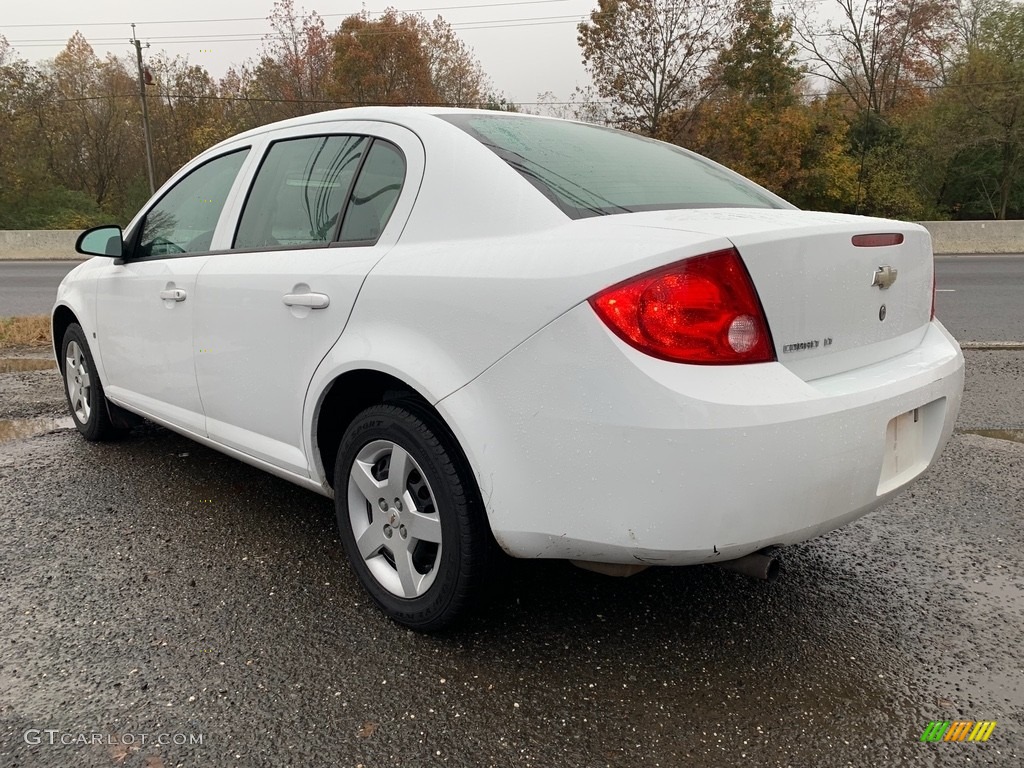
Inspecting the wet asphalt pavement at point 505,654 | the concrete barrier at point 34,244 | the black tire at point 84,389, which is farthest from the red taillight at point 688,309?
the concrete barrier at point 34,244

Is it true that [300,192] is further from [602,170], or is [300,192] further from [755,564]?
[755,564]

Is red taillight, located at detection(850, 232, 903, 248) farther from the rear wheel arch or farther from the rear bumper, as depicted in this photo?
the rear wheel arch

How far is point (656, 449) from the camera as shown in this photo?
1724 millimetres

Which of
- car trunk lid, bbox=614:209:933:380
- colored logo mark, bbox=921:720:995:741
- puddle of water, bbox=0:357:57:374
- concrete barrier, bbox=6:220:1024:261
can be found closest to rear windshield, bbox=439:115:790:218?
car trunk lid, bbox=614:209:933:380

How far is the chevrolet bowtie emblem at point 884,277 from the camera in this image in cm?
212

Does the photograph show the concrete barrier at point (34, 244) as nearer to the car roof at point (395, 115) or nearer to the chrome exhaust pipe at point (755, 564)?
the car roof at point (395, 115)

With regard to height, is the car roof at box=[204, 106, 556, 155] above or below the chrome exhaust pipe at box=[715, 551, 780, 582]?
above

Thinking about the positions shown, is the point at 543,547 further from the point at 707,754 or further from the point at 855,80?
the point at 855,80

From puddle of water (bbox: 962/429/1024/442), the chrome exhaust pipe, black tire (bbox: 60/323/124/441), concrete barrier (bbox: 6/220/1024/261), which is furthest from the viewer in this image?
concrete barrier (bbox: 6/220/1024/261)

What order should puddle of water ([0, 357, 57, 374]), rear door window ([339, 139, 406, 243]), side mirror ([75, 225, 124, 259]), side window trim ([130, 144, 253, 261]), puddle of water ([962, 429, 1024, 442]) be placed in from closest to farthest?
rear door window ([339, 139, 406, 243])
side window trim ([130, 144, 253, 261])
side mirror ([75, 225, 124, 259])
puddle of water ([962, 429, 1024, 442])
puddle of water ([0, 357, 57, 374])

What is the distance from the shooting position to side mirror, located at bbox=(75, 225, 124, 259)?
3699 mm

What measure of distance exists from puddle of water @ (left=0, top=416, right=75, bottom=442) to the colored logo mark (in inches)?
193

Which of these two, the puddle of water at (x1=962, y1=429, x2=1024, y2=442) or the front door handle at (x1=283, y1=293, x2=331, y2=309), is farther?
the puddle of water at (x1=962, y1=429, x2=1024, y2=442)

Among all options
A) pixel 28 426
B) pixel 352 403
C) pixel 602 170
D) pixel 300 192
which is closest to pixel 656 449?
pixel 602 170
